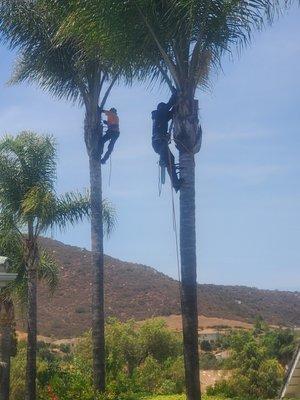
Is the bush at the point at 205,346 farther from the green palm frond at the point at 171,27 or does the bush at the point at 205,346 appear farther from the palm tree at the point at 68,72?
the green palm frond at the point at 171,27

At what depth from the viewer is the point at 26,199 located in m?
17.9

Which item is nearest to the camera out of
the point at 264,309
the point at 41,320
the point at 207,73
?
the point at 207,73

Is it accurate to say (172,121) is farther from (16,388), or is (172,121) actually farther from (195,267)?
(16,388)

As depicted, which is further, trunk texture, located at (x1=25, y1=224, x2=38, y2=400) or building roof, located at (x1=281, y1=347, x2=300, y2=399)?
trunk texture, located at (x1=25, y1=224, x2=38, y2=400)

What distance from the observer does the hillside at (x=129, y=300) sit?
63906 mm

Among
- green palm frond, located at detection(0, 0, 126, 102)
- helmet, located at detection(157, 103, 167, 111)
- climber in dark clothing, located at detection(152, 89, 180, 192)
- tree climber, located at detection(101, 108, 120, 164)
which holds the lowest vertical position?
climber in dark clothing, located at detection(152, 89, 180, 192)

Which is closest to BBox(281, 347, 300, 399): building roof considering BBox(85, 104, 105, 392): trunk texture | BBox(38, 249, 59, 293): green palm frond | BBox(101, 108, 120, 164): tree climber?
BBox(85, 104, 105, 392): trunk texture

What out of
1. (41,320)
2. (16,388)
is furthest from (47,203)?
(41,320)

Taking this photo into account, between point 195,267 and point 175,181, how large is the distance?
1.27 meters

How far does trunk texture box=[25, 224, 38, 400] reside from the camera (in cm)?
1739

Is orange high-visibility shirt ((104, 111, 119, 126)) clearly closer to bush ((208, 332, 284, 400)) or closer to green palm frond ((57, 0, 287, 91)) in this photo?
green palm frond ((57, 0, 287, 91))

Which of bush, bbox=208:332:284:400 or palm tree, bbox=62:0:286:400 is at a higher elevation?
palm tree, bbox=62:0:286:400

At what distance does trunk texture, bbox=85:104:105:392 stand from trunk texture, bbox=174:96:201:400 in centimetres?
545

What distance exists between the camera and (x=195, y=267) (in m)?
9.42
